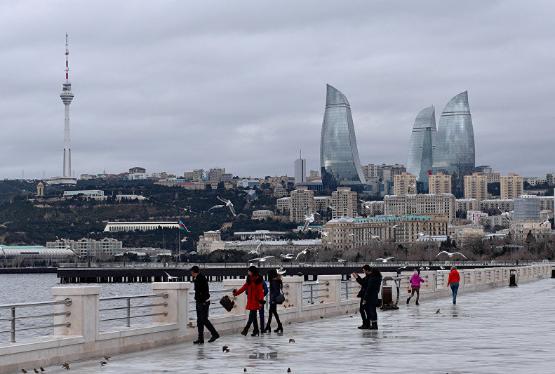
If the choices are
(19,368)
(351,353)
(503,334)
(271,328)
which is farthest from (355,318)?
(19,368)

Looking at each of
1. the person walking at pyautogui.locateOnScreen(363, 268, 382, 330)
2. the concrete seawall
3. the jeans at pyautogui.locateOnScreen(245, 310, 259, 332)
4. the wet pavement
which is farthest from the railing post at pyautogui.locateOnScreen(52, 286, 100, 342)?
the person walking at pyautogui.locateOnScreen(363, 268, 382, 330)

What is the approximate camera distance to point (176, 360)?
88.6 ft

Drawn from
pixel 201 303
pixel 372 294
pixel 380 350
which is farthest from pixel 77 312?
pixel 372 294

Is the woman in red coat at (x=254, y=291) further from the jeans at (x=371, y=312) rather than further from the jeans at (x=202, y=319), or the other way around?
the jeans at (x=371, y=312)

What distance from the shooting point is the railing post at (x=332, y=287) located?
44281mm

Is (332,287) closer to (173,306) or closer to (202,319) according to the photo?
(173,306)

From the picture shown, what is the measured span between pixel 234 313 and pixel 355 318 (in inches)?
270

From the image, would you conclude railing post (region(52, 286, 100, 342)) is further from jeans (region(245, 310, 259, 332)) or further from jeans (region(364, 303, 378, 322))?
jeans (region(364, 303, 378, 322))

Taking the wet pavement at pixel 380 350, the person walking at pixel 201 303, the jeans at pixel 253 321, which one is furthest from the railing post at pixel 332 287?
the person walking at pixel 201 303

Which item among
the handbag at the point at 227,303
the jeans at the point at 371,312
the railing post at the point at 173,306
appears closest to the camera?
the railing post at the point at 173,306

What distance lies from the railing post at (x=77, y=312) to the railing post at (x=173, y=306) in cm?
418

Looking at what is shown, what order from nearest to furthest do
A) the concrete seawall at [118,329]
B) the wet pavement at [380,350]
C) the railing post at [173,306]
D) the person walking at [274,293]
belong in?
the wet pavement at [380,350], the concrete seawall at [118,329], the railing post at [173,306], the person walking at [274,293]

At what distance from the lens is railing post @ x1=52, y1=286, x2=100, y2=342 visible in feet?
89.2

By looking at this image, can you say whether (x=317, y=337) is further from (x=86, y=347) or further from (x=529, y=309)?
(x=529, y=309)
